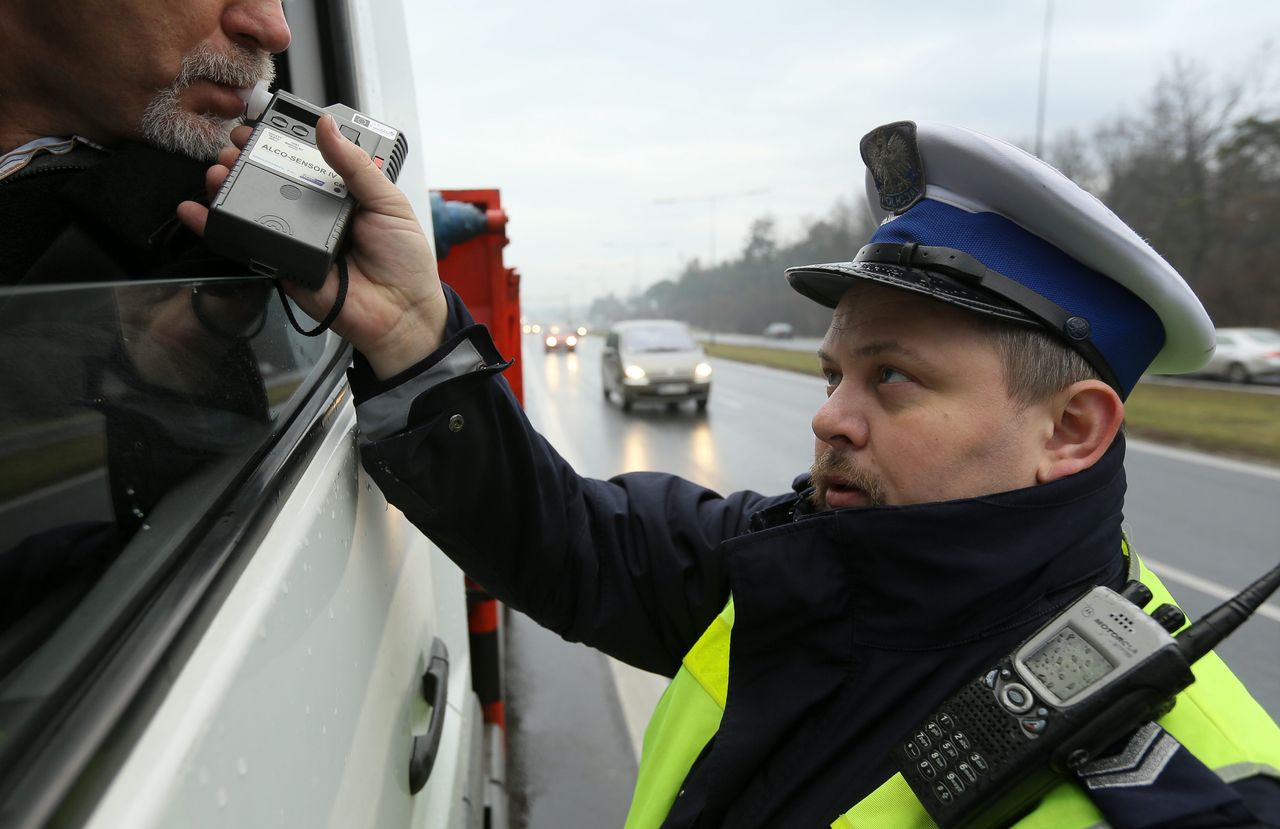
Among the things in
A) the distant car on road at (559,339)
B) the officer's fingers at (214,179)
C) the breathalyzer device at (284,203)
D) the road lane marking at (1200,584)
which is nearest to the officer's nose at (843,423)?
the breathalyzer device at (284,203)

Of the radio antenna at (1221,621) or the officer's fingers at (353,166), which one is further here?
the officer's fingers at (353,166)

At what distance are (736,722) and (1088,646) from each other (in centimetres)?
48

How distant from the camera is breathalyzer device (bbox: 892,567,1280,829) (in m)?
0.87

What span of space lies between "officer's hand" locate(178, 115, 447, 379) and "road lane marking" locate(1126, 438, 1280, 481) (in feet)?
29.2

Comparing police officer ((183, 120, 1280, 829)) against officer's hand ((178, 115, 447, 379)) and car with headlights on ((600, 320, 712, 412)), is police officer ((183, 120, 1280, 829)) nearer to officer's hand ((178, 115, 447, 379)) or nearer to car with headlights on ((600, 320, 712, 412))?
officer's hand ((178, 115, 447, 379))

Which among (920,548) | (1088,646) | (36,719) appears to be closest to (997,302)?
(920,548)

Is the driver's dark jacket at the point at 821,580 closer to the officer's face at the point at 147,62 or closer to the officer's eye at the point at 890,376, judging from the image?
the officer's eye at the point at 890,376

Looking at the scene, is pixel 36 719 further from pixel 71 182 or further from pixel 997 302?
pixel 997 302

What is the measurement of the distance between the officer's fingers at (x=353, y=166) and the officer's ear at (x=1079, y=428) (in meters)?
1.00

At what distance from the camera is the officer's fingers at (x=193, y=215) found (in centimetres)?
105

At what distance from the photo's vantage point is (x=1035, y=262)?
1.27m

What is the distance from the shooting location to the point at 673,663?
5.91 feet

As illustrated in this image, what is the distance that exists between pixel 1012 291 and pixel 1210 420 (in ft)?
44.0

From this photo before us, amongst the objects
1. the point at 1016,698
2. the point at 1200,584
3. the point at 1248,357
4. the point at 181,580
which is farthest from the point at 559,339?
the point at 181,580
